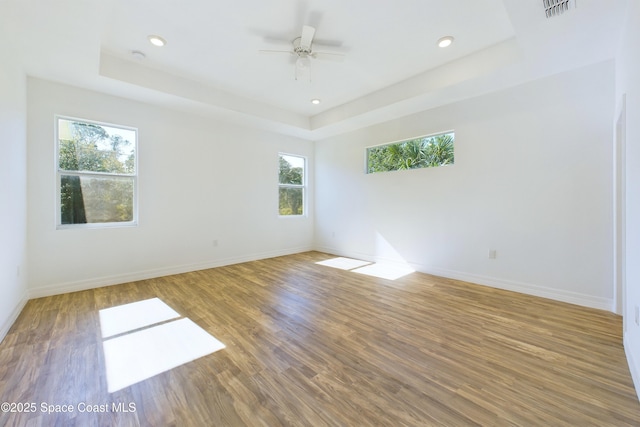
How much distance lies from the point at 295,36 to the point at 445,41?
1623 millimetres

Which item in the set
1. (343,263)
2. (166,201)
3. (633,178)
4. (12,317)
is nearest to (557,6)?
(633,178)

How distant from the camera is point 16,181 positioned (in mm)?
2643

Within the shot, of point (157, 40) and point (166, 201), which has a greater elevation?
point (157, 40)

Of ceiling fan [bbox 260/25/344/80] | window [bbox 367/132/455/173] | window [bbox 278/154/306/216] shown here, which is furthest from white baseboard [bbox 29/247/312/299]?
ceiling fan [bbox 260/25/344/80]

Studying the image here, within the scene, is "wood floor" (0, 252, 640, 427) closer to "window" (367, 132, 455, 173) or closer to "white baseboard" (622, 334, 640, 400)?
"white baseboard" (622, 334, 640, 400)

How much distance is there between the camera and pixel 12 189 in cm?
252

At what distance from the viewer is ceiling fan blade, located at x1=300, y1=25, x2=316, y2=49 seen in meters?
2.43

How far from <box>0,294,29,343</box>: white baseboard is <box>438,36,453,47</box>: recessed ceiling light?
4.92 m

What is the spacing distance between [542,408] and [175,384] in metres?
2.16

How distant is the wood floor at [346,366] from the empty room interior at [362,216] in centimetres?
2

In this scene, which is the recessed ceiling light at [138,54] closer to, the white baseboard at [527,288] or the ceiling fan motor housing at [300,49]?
the ceiling fan motor housing at [300,49]

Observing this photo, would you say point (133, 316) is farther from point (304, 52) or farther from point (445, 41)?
point (445, 41)

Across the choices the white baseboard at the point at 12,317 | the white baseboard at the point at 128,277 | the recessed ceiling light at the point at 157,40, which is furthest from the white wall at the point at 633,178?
the white baseboard at the point at 128,277

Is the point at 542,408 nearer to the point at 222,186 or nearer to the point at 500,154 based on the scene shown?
the point at 500,154
